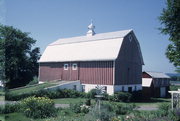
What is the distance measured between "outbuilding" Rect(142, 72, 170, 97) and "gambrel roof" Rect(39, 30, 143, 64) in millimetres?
9887

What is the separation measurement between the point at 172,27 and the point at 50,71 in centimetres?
2166

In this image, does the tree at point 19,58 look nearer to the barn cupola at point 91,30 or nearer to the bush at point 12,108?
the barn cupola at point 91,30

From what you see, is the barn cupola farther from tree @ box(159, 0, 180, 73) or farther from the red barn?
tree @ box(159, 0, 180, 73)

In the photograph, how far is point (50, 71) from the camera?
35.7 m

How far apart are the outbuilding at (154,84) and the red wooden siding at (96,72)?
31.6ft

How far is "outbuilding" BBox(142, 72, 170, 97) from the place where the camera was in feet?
118

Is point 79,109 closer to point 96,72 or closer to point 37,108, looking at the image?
point 37,108

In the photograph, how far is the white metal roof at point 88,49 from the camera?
94.8 ft

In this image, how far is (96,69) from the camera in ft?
96.5

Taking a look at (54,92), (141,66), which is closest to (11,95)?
(54,92)

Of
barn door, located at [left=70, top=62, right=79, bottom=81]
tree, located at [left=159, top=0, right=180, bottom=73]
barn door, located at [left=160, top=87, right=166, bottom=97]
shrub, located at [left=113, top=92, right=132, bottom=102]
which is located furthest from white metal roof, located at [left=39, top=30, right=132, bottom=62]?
barn door, located at [left=160, top=87, right=166, bottom=97]

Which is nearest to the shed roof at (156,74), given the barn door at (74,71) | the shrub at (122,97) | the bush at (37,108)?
the shrub at (122,97)

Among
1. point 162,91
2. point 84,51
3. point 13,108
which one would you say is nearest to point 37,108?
point 13,108

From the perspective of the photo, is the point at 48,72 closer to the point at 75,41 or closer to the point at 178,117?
the point at 75,41
